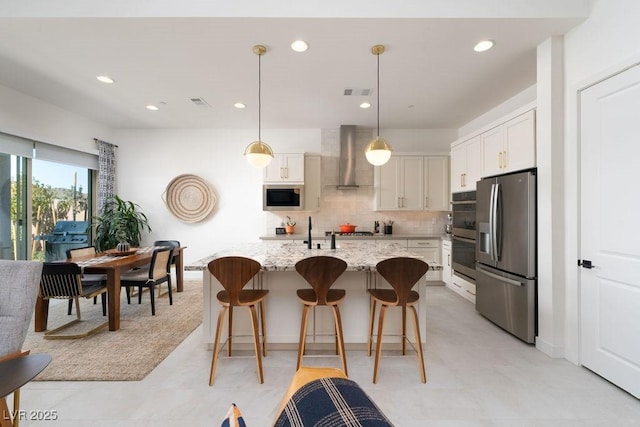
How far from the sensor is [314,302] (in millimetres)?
2189

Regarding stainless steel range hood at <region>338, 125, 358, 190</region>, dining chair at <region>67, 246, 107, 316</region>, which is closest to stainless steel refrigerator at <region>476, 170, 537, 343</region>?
stainless steel range hood at <region>338, 125, 358, 190</region>

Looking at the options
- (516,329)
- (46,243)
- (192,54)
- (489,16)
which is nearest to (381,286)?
(516,329)

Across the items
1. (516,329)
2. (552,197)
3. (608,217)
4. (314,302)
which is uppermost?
(552,197)

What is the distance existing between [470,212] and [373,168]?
1975mm

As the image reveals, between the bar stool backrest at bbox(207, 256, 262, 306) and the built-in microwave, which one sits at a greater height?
the built-in microwave

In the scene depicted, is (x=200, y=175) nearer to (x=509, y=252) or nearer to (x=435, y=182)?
(x=435, y=182)

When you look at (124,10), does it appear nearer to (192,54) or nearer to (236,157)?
(192,54)

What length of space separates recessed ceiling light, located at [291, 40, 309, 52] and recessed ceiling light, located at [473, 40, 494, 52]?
1589 millimetres

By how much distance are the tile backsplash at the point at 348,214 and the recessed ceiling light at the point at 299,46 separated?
8.88ft

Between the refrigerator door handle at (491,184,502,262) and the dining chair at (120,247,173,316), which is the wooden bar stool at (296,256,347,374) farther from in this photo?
the dining chair at (120,247,173,316)

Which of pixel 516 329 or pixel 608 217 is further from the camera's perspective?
pixel 516 329

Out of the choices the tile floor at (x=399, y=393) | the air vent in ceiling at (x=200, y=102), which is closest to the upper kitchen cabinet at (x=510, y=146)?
the tile floor at (x=399, y=393)

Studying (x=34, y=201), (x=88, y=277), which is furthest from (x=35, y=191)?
(x=88, y=277)

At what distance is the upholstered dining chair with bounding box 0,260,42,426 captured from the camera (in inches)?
56.2
